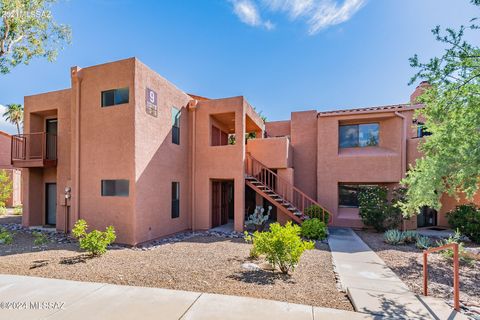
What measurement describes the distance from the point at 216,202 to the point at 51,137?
8.69m

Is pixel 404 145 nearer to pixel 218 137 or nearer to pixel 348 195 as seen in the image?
pixel 348 195

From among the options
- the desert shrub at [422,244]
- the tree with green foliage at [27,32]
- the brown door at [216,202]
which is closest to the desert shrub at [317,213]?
the desert shrub at [422,244]

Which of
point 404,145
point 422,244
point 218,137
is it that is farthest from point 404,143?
point 218,137

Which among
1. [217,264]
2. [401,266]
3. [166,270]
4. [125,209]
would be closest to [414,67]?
[401,266]

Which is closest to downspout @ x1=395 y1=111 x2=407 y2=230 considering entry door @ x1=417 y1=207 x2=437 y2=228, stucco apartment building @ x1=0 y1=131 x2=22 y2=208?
entry door @ x1=417 y1=207 x2=437 y2=228

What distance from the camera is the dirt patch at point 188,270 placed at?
15.9 ft

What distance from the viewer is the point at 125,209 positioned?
8.63 meters

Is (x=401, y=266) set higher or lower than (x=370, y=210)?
lower

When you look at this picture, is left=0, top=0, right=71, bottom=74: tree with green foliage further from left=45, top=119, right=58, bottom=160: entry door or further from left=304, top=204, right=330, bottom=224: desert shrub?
left=304, top=204, right=330, bottom=224: desert shrub

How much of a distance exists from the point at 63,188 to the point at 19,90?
576 centimetres

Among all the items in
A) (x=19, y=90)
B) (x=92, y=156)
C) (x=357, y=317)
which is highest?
(x=19, y=90)

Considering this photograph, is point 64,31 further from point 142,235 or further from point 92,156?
point 142,235

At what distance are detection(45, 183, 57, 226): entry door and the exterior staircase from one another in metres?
9.68

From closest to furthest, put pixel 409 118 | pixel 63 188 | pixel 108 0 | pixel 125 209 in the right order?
pixel 125 209 < pixel 108 0 < pixel 63 188 < pixel 409 118
